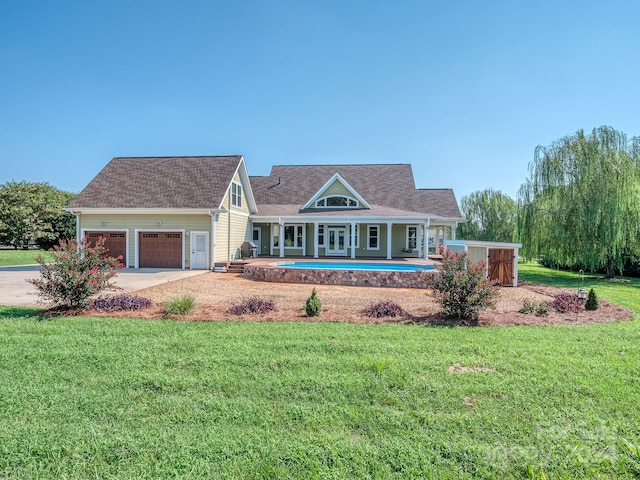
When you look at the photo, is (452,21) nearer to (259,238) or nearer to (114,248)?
(259,238)

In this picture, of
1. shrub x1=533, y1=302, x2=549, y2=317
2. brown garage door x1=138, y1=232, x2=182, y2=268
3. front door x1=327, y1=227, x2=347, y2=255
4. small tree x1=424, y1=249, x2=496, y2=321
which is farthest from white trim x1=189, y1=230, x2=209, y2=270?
shrub x1=533, y1=302, x2=549, y2=317

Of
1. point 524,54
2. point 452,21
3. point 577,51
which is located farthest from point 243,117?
point 577,51

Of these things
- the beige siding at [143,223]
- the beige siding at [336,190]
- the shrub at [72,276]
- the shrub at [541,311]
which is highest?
the beige siding at [336,190]

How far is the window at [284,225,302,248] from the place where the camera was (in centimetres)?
2512

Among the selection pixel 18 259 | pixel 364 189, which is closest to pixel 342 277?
pixel 364 189

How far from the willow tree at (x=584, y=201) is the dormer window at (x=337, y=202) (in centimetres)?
1060

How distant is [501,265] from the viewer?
46.0ft

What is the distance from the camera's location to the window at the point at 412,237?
24500mm

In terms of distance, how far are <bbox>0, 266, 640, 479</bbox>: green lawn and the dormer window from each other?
19.0 meters

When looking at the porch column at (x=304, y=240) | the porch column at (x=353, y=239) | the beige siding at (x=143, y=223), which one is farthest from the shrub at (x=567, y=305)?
the porch column at (x=304, y=240)

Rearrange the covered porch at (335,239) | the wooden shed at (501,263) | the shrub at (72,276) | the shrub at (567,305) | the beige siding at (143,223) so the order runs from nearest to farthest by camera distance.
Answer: the shrub at (72,276) < the shrub at (567,305) < the wooden shed at (501,263) < the beige siding at (143,223) < the covered porch at (335,239)

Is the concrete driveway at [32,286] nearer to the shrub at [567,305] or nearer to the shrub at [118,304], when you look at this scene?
the shrub at [118,304]

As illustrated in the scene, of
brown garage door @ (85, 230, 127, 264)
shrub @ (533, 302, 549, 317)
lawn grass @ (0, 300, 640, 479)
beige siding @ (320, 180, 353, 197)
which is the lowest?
lawn grass @ (0, 300, 640, 479)

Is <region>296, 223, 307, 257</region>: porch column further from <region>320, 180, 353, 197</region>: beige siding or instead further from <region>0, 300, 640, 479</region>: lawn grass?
<region>0, 300, 640, 479</region>: lawn grass
